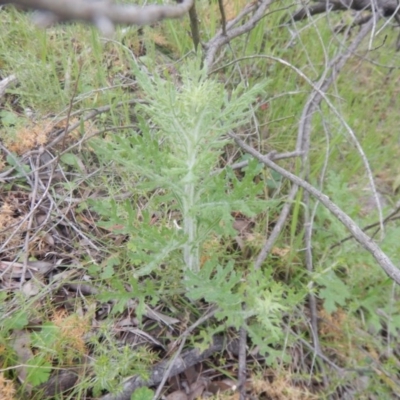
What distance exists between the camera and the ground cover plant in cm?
150

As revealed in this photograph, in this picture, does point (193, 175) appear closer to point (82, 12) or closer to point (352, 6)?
point (82, 12)

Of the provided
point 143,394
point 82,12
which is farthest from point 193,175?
point 82,12

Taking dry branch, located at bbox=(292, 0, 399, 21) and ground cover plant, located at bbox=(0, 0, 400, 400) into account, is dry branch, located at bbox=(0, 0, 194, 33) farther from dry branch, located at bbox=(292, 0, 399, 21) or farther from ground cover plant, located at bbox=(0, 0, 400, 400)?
dry branch, located at bbox=(292, 0, 399, 21)

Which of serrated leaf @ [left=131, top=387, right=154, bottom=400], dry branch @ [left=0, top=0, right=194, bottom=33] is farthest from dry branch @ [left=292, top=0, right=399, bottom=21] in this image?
dry branch @ [left=0, top=0, right=194, bottom=33]

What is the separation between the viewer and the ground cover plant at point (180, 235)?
4.91 ft

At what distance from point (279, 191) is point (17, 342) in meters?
1.43

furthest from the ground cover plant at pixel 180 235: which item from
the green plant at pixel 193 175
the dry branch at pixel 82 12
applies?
the dry branch at pixel 82 12

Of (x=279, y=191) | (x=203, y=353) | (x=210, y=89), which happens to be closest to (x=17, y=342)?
(x=203, y=353)

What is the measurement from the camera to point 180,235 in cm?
165

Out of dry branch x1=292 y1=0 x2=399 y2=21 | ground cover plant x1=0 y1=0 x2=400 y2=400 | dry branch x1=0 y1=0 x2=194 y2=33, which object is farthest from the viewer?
dry branch x1=292 y1=0 x2=399 y2=21

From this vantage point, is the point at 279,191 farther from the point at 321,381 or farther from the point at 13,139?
the point at 13,139

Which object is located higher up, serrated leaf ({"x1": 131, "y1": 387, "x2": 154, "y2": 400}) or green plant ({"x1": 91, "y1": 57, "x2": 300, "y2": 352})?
green plant ({"x1": 91, "y1": 57, "x2": 300, "y2": 352})

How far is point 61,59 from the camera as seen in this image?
2365 millimetres

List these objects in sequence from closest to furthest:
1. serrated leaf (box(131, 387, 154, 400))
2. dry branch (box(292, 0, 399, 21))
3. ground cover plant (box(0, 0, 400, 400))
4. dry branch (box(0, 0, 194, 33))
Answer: dry branch (box(0, 0, 194, 33)) → ground cover plant (box(0, 0, 400, 400)) → serrated leaf (box(131, 387, 154, 400)) → dry branch (box(292, 0, 399, 21))
